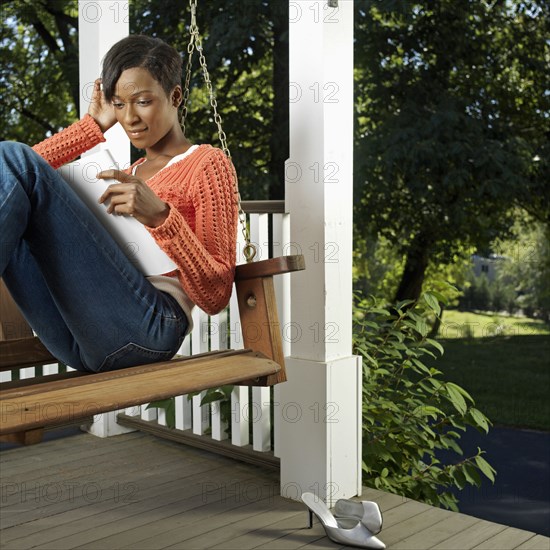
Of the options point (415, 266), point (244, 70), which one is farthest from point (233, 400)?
point (415, 266)

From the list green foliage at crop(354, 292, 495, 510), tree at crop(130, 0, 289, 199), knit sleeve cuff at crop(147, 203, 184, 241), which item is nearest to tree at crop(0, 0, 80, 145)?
tree at crop(130, 0, 289, 199)

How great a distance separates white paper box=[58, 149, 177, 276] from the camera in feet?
→ 5.63

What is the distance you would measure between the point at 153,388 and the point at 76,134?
88 cm

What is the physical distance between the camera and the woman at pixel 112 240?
158 cm

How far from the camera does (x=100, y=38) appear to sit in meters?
3.32

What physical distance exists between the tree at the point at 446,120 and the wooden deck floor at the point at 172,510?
544 cm

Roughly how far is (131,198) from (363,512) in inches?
52.5

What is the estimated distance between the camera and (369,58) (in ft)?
29.1

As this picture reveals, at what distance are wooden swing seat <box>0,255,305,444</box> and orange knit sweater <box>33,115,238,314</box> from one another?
0.26 ft

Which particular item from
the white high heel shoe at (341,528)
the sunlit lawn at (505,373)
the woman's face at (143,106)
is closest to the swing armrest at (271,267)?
the woman's face at (143,106)

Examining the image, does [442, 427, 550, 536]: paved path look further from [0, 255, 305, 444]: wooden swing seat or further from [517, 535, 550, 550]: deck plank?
[0, 255, 305, 444]: wooden swing seat

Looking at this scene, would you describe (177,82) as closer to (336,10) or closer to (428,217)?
(336,10)

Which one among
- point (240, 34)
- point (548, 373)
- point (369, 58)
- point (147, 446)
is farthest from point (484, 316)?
point (147, 446)

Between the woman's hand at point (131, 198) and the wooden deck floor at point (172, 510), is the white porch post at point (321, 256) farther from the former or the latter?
the woman's hand at point (131, 198)
